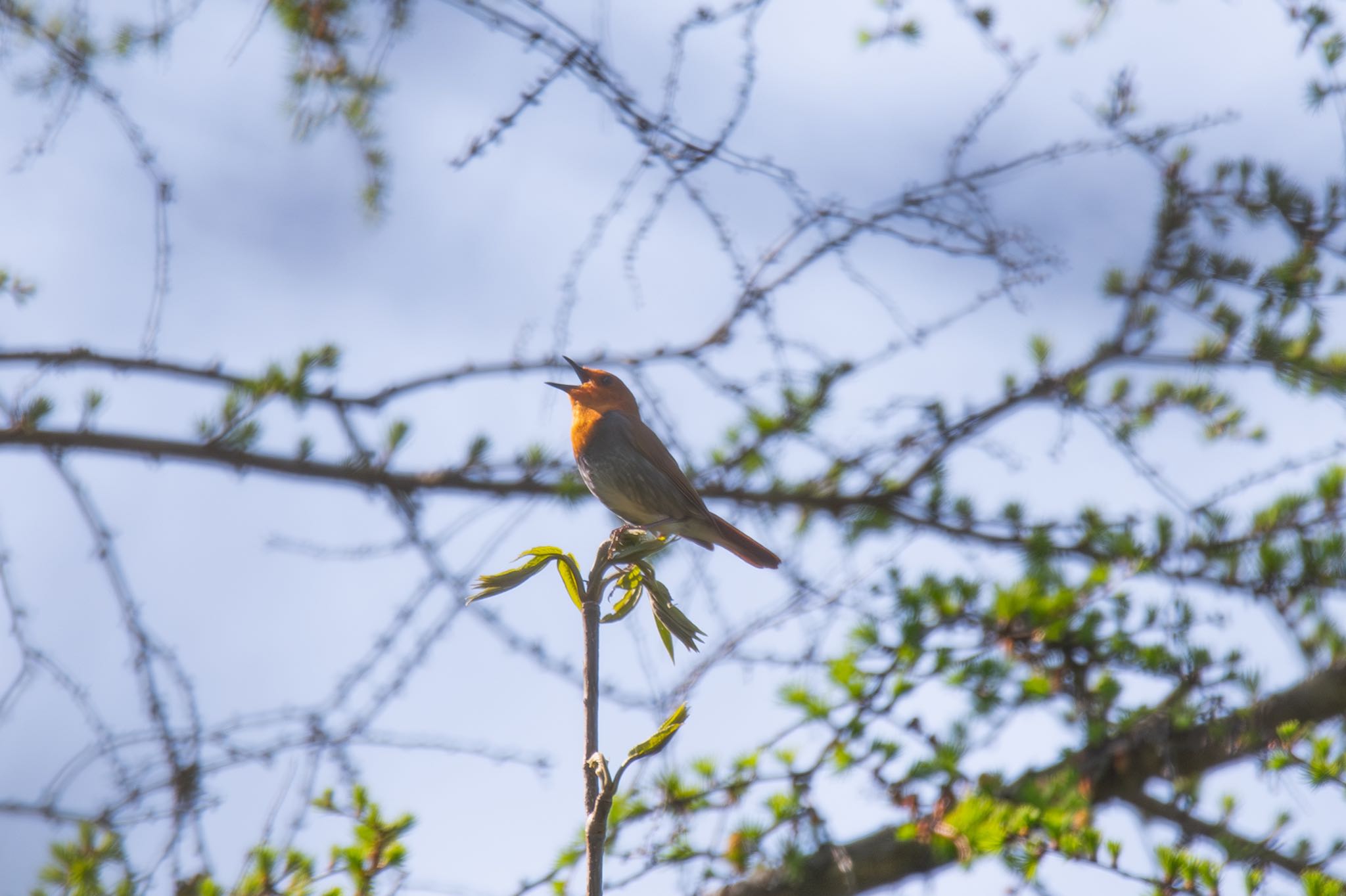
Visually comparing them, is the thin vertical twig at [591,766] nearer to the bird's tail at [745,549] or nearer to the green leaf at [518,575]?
the green leaf at [518,575]

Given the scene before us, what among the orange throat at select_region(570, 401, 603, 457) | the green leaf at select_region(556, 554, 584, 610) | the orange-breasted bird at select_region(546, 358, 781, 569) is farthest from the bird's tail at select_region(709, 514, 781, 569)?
the green leaf at select_region(556, 554, 584, 610)

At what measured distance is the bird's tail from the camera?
228 centimetres

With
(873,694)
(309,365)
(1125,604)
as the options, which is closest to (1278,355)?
(1125,604)

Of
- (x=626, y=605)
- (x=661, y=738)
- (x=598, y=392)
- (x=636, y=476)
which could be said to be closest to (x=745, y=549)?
(x=636, y=476)

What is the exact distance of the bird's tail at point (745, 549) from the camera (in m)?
2.28

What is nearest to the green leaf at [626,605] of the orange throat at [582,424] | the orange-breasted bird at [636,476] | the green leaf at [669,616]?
the green leaf at [669,616]

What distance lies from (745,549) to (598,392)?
830 millimetres

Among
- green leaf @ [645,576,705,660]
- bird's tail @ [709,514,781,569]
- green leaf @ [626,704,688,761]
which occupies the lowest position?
green leaf @ [626,704,688,761]

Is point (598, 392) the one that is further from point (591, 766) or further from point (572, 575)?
point (591, 766)

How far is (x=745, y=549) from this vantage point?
232 centimetres

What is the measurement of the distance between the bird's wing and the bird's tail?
67 millimetres

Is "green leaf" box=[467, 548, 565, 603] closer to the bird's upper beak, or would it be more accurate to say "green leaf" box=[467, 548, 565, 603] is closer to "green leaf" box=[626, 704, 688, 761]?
"green leaf" box=[626, 704, 688, 761]

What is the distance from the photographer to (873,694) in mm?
3492

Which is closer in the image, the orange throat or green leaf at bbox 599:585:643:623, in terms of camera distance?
green leaf at bbox 599:585:643:623
